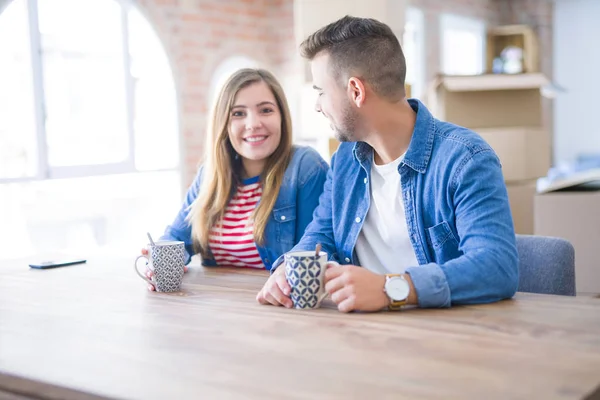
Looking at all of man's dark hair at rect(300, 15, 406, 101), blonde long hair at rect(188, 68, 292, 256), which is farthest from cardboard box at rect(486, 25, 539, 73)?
man's dark hair at rect(300, 15, 406, 101)

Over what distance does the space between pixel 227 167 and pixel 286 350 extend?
1088mm

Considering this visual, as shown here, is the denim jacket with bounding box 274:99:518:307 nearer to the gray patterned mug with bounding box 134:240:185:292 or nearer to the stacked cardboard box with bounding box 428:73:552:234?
the gray patterned mug with bounding box 134:240:185:292

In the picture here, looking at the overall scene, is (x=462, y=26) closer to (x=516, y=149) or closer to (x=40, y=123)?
(x=40, y=123)

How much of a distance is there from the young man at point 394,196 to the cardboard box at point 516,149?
1056mm

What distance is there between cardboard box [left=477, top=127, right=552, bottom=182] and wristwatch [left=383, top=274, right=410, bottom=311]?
4.82 feet

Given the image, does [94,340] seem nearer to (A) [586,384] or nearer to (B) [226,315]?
(B) [226,315]

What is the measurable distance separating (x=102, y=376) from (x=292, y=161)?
1170mm

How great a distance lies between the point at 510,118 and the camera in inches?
108

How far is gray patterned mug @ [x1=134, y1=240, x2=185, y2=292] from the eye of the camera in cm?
152

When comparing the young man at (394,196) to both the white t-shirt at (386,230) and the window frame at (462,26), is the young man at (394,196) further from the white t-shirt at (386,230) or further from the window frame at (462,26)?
the window frame at (462,26)

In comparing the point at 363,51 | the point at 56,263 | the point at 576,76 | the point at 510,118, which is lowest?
the point at 56,263

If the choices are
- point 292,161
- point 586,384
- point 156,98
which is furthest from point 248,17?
point 586,384

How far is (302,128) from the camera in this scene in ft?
9.85

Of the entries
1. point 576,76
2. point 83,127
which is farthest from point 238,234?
point 576,76
